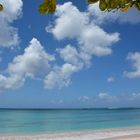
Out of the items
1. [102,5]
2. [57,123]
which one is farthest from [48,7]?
[57,123]

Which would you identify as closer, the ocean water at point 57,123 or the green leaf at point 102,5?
the green leaf at point 102,5

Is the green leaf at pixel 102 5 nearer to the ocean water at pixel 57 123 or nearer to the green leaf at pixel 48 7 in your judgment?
the green leaf at pixel 48 7

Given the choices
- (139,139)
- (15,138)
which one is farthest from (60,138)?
(139,139)

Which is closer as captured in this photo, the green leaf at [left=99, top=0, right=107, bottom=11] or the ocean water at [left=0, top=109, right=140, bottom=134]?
the green leaf at [left=99, top=0, right=107, bottom=11]

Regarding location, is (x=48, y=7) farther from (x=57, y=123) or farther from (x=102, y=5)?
(x=57, y=123)

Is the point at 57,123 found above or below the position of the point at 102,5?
above

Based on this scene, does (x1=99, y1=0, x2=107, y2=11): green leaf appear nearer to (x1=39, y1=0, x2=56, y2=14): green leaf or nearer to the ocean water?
(x1=39, y1=0, x2=56, y2=14): green leaf

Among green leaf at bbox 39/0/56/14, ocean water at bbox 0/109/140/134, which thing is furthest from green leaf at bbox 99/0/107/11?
ocean water at bbox 0/109/140/134

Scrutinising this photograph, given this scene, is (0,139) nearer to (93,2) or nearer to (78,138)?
(78,138)

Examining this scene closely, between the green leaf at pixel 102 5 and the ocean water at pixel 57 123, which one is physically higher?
the ocean water at pixel 57 123

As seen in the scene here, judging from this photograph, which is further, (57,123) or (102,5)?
(57,123)

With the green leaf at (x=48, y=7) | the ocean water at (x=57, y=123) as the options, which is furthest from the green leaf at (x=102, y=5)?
the ocean water at (x=57, y=123)

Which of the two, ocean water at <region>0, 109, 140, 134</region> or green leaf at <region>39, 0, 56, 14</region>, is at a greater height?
ocean water at <region>0, 109, 140, 134</region>

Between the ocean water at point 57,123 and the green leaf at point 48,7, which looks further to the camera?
the ocean water at point 57,123
